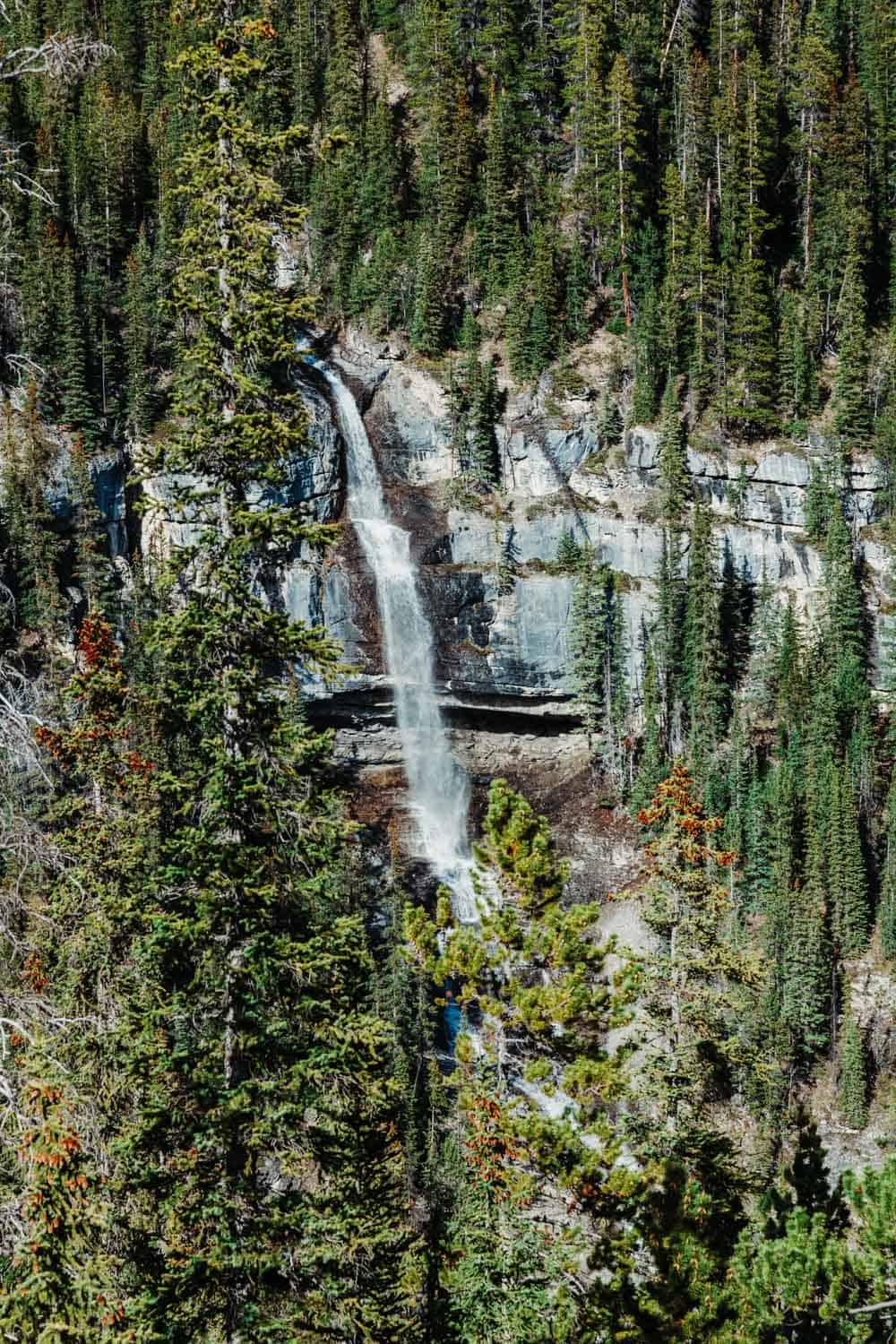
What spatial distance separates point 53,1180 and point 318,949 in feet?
12.9

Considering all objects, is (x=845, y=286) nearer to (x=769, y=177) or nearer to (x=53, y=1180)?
(x=769, y=177)

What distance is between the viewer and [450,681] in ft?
213

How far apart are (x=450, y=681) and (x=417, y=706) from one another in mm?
2145

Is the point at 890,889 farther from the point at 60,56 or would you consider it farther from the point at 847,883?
the point at 60,56

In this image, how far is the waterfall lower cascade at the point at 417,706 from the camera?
64.0m

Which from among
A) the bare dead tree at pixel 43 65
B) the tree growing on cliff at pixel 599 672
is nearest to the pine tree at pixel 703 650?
the tree growing on cliff at pixel 599 672

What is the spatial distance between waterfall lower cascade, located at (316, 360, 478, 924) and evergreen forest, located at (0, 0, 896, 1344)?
0.86 metres

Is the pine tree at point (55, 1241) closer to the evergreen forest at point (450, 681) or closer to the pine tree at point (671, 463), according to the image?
the evergreen forest at point (450, 681)

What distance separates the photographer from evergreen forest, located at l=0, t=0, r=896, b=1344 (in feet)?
35.6

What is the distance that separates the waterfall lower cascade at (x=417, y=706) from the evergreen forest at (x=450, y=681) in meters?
0.86

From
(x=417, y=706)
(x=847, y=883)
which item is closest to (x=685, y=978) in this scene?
(x=847, y=883)

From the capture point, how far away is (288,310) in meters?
11.6

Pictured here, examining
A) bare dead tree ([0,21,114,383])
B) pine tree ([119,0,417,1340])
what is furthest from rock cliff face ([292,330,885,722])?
bare dead tree ([0,21,114,383])

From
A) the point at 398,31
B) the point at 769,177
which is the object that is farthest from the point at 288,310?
the point at 398,31
